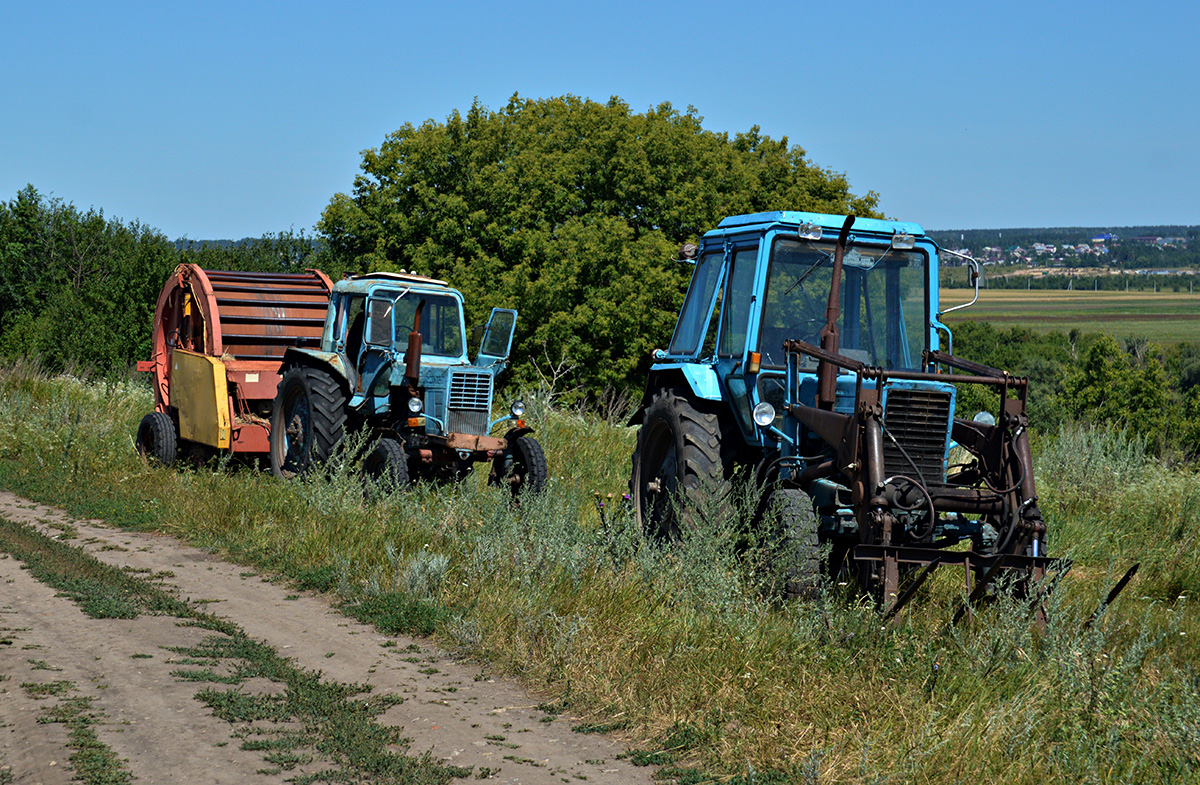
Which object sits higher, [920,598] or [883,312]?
[883,312]

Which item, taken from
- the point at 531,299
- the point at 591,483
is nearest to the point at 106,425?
the point at 591,483

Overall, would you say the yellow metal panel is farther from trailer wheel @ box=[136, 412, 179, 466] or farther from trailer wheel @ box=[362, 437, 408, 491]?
trailer wheel @ box=[362, 437, 408, 491]

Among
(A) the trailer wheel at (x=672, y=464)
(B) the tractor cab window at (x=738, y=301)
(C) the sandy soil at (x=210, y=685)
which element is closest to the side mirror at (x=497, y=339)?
(A) the trailer wheel at (x=672, y=464)

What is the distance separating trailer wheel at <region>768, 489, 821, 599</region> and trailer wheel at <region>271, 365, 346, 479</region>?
616 cm

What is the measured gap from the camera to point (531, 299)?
3825 cm

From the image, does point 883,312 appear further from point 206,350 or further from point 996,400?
point 206,350

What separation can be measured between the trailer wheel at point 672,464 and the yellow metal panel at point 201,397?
6.27 metres

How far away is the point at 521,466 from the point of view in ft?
39.1

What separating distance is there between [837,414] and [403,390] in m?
6.33

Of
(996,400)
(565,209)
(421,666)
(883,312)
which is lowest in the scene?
(421,666)

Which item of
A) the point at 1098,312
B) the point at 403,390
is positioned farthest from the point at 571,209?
the point at 1098,312

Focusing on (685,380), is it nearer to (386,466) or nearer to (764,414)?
(764,414)

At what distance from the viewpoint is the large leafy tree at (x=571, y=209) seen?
1501 inches

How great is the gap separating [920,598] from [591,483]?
6.41m
